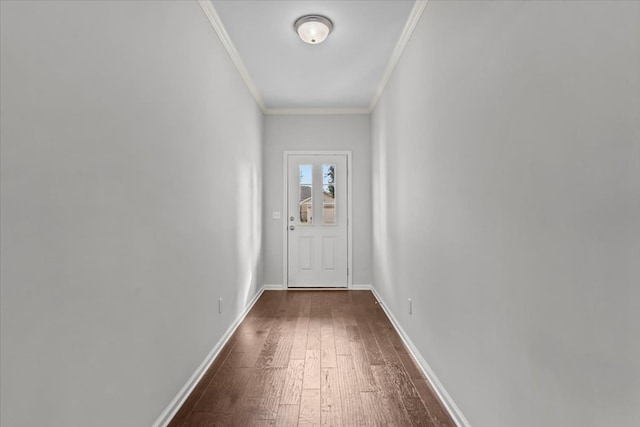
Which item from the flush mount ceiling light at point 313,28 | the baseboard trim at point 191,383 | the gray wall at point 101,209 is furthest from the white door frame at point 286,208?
the gray wall at point 101,209

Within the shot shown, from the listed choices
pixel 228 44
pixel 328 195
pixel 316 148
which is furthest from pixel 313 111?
pixel 228 44

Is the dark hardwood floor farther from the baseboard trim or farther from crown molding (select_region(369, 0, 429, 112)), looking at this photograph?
crown molding (select_region(369, 0, 429, 112))

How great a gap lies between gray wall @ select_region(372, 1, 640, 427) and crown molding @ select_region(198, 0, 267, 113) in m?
1.56

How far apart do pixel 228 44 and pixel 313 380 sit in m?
2.81

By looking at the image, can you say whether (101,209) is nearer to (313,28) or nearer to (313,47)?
(313,28)

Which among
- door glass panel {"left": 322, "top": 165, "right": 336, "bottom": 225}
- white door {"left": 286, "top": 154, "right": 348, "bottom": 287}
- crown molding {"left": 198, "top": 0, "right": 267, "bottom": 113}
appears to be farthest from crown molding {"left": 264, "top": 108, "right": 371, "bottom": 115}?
door glass panel {"left": 322, "top": 165, "right": 336, "bottom": 225}

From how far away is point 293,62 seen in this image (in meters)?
3.59

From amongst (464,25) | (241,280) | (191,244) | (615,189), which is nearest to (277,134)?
(241,280)

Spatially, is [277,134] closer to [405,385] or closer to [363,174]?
[363,174]

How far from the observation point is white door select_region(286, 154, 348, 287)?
5.17 meters

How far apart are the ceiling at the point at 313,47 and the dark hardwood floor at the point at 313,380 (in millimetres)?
2592

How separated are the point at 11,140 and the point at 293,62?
9.89 feet

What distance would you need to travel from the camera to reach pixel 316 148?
514 cm

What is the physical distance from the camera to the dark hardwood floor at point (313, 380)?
1.91 metres
